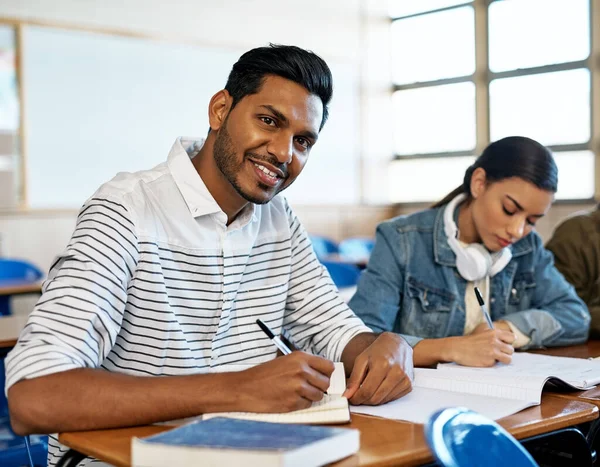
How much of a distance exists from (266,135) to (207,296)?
1.11 ft

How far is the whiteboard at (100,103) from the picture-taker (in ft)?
19.5

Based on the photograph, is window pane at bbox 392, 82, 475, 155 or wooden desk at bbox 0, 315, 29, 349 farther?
window pane at bbox 392, 82, 475, 155

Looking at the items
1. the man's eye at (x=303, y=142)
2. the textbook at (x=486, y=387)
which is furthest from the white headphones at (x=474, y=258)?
the man's eye at (x=303, y=142)

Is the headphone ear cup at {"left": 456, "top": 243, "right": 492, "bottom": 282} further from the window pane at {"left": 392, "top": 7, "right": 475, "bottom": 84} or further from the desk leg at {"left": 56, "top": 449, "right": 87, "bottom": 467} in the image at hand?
the window pane at {"left": 392, "top": 7, "right": 475, "bottom": 84}

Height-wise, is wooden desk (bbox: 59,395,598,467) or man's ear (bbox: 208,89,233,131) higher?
man's ear (bbox: 208,89,233,131)

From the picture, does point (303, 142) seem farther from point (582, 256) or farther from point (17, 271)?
point (17, 271)

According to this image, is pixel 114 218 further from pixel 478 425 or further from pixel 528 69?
pixel 528 69

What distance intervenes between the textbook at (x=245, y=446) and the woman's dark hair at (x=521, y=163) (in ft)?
4.21

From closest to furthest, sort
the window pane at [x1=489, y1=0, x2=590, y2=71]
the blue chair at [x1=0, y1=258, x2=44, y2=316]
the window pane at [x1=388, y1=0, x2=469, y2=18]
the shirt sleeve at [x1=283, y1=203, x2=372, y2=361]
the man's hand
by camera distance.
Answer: the man's hand, the shirt sleeve at [x1=283, y1=203, x2=372, y2=361], the blue chair at [x1=0, y1=258, x2=44, y2=316], the window pane at [x1=489, y1=0, x2=590, y2=71], the window pane at [x1=388, y1=0, x2=469, y2=18]

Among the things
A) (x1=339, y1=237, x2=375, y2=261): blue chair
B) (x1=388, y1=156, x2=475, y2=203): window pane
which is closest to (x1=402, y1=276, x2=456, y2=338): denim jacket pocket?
(x1=339, y1=237, x2=375, y2=261): blue chair

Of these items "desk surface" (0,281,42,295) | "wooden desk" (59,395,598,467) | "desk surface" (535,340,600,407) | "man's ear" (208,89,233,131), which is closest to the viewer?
"wooden desk" (59,395,598,467)

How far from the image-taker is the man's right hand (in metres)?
1.24

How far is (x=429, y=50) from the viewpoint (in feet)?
27.3

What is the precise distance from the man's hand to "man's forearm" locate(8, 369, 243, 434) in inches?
10.7
